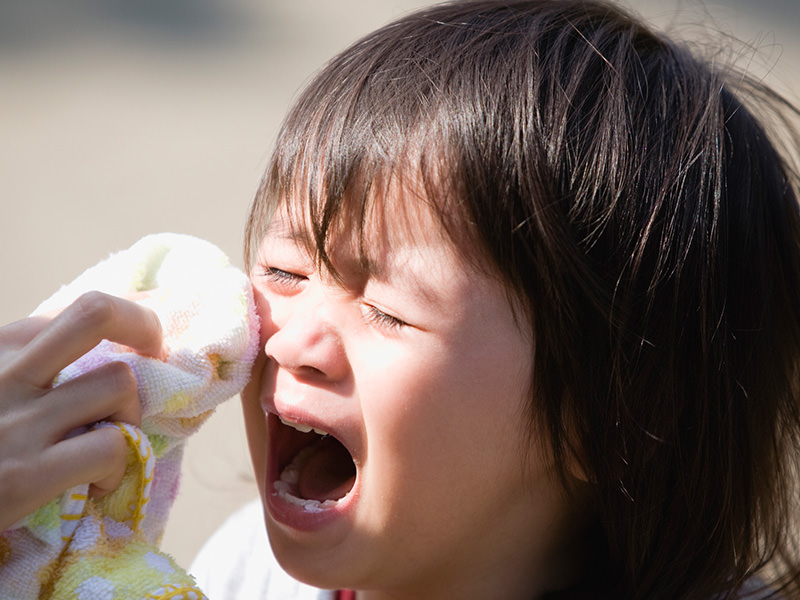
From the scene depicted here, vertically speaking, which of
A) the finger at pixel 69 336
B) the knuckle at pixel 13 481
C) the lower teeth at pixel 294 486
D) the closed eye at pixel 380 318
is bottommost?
the lower teeth at pixel 294 486

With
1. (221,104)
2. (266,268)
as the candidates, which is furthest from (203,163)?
(266,268)

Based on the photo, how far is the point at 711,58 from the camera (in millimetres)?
869

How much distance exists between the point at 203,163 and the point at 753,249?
5.68 feet

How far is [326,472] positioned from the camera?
80cm

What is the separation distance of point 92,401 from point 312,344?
16 cm

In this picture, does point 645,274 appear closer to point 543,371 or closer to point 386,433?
point 543,371

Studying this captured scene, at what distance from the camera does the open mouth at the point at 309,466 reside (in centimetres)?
78

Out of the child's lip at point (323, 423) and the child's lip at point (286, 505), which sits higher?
the child's lip at point (323, 423)

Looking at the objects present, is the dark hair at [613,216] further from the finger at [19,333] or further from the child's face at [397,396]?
the finger at [19,333]

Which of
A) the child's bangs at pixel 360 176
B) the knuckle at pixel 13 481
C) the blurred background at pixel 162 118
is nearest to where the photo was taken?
the knuckle at pixel 13 481

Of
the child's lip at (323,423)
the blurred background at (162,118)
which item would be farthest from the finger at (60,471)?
the blurred background at (162,118)

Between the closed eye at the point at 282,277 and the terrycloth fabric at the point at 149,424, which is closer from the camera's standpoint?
the terrycloth fabric at the point at 149,424

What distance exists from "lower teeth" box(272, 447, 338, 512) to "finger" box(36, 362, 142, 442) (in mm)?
146

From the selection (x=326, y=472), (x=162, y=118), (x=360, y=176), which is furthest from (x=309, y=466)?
(x=162, y=118)
